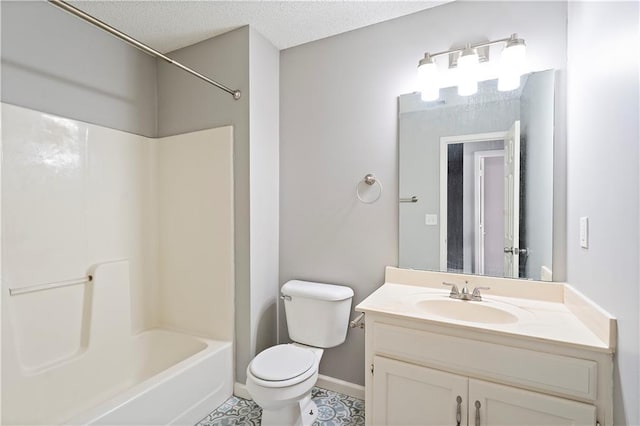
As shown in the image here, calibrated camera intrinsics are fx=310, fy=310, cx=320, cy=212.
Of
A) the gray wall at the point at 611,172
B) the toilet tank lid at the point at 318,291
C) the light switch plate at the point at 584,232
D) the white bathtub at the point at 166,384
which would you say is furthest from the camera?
the toilet tank lid at the point at 318,291

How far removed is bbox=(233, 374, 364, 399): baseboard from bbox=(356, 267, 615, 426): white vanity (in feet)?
1.92

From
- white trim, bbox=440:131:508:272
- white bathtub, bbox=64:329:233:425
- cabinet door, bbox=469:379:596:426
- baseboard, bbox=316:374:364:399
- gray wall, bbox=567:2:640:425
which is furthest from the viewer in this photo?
baseboard, bbox=316:374:364:399

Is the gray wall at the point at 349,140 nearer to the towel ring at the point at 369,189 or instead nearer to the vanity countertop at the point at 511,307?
the towel ring at the point at 369,189

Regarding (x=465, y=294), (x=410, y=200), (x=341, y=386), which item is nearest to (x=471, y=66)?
(x=410, y=200)

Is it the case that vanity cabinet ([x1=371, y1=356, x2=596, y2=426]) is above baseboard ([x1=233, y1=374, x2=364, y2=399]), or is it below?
above

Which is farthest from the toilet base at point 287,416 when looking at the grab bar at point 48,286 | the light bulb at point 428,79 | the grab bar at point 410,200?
the light bulb at point 428,79

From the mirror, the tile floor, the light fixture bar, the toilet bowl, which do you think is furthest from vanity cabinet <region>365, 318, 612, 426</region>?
the light fixture bar

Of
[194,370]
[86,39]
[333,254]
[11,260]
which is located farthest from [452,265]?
[86,39]

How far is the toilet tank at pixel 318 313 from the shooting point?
186 centimetres

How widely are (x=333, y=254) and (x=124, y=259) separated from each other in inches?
56.0

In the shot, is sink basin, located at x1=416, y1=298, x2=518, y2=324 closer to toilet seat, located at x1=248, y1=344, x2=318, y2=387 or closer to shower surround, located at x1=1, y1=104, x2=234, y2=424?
toilet seat, located at x1=248, y1=344, x2=318, y2=387

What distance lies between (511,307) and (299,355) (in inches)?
42.4

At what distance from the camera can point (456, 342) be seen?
4.03 feet

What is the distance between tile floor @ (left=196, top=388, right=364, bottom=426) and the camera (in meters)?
1.75
